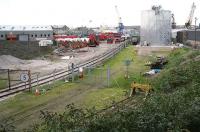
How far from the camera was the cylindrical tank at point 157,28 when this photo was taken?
10419cm

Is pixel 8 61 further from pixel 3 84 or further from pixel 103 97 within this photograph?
pixel 103 97

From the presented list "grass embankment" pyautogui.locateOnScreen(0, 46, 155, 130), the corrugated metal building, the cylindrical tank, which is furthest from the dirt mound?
the corrugated metal building

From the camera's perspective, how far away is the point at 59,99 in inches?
1323

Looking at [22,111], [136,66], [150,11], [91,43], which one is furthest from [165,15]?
[22,111]

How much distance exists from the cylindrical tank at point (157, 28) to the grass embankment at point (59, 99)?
6300 centimetres

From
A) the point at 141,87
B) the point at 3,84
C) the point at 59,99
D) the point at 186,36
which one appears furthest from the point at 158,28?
the point at 59,99

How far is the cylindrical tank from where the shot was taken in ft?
342

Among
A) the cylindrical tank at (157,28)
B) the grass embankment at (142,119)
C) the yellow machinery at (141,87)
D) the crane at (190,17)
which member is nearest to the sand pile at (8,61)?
the yellow machinery at (141,87)

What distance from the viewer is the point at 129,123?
1546cm

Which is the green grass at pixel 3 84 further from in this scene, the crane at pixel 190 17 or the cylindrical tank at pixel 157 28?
the crane at pixel 190 17

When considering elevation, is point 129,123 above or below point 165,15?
below

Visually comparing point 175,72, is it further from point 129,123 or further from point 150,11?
point 150,11

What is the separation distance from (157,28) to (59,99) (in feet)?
244

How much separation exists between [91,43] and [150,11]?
17234 millimetres
